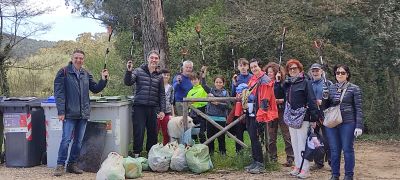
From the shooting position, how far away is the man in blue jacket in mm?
8125

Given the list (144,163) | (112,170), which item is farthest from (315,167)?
(112,170)

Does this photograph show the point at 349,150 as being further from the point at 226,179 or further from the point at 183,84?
the point at 183,84

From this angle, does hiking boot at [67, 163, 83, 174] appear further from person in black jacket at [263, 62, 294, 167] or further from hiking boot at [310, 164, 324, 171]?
hiking boot at [310, 164, 324, 171]

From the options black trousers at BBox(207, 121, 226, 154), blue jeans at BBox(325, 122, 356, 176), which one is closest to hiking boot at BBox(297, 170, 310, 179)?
blue jeans at BBox(325, 122, 356, 176)

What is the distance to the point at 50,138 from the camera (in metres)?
8.79

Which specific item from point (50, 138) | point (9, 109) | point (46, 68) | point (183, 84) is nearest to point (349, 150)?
point (183, 84)

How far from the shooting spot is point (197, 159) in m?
8.24

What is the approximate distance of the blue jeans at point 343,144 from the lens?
732cm

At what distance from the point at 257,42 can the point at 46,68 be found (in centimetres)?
1275

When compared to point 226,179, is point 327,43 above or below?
above

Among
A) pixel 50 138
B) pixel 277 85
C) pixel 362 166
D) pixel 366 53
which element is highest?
pixel 366 53

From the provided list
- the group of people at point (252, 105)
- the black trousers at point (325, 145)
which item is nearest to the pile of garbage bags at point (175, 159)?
the group of people at point (252, 105)

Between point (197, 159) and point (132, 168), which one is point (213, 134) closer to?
point (197, 159)

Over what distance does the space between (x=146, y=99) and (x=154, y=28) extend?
3.14 meters
